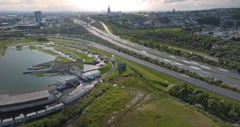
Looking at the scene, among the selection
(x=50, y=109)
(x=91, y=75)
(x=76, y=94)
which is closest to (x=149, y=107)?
(x=76, y=94)

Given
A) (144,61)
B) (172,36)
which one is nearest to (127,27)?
(172,36)

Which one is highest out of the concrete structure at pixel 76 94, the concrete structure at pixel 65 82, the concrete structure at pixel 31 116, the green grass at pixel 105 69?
the green grass at pixel 105 69

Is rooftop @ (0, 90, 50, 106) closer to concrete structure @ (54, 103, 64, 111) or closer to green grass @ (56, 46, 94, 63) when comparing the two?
concrete structure @ (54, 103, 64, 111)

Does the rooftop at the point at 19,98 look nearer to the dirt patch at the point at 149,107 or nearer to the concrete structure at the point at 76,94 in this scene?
the concrete structure at the point at 76,94

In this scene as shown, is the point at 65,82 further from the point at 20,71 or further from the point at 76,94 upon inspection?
the point at 20,71

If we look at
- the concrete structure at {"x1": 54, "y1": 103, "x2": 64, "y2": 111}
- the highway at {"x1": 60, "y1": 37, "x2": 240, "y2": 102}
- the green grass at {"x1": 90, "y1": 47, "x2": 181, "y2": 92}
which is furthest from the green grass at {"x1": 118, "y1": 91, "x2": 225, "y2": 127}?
the concrete structure at {"x1": 54, "y1": 103, "x2": 64, "y2": 111}

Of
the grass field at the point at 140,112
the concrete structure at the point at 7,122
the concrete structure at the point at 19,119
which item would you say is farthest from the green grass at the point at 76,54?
the concrete structure at the point at 7,122
